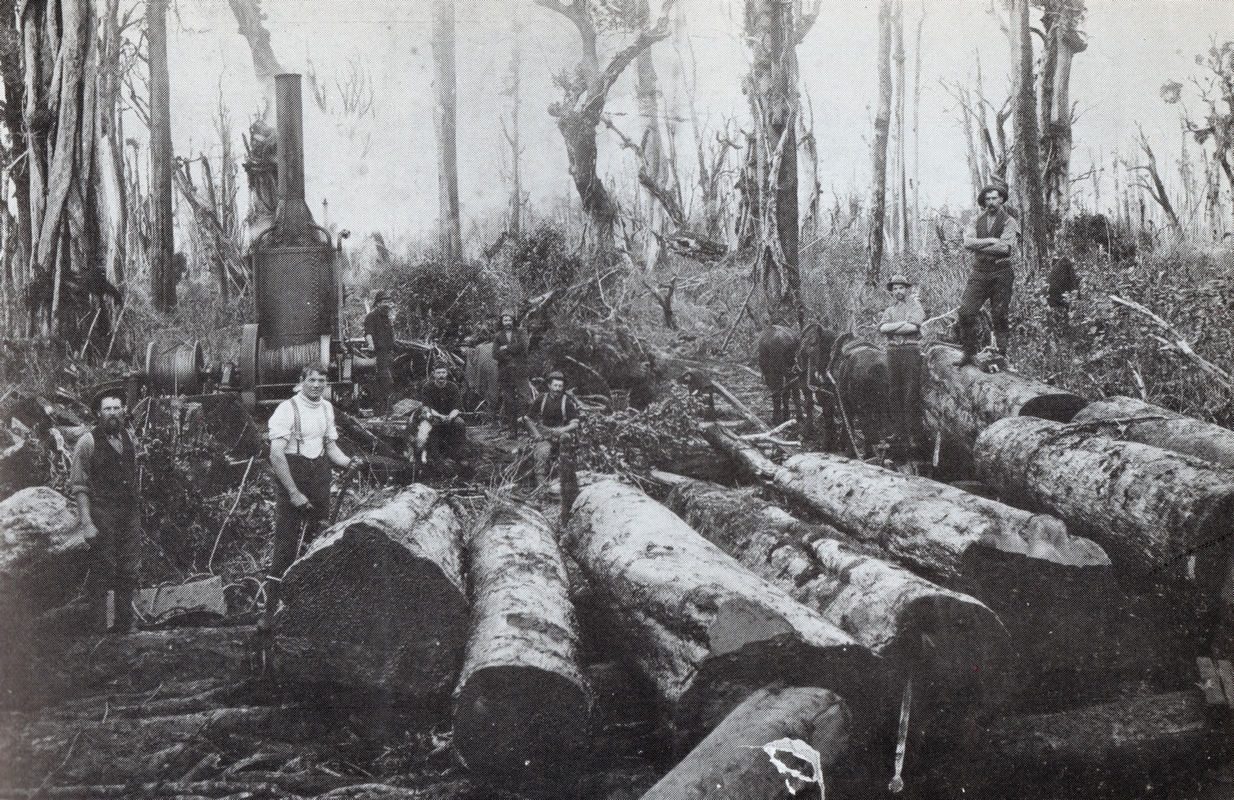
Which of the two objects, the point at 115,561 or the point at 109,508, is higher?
the point at 109,508

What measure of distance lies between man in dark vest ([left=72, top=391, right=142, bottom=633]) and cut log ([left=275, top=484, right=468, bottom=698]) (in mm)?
1673

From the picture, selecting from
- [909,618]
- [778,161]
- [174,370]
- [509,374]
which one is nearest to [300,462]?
[174,370]

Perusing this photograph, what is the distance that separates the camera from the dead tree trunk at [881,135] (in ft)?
51.0

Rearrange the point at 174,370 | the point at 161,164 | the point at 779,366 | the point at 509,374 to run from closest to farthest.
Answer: the point at 174,370, the point at 161,164, the point at 779,366, the point at 509,374

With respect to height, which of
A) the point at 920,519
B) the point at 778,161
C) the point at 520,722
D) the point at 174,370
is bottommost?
the point at 520,722

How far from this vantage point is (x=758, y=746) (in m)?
3.01

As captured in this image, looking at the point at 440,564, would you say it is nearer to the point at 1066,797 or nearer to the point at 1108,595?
the point at 1066,797

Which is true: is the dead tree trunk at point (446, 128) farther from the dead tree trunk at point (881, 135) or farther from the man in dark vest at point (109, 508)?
the dead tree trunk at point (881, 135)

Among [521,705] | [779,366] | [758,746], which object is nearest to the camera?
[758,746]

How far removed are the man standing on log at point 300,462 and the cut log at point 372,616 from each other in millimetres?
1094

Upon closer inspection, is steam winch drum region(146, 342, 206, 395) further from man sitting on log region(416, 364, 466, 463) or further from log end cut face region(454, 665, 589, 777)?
log end cut face region(454, 665, 589, 777)

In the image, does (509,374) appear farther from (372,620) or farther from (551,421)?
(372,620)

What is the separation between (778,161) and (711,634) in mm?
8079

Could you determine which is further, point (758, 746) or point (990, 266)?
point (990, 266)
